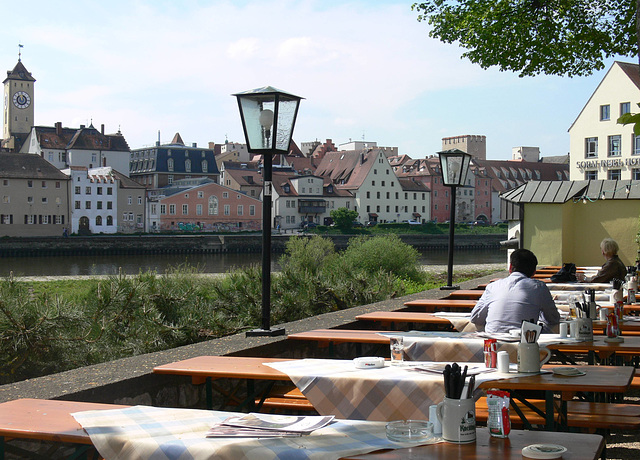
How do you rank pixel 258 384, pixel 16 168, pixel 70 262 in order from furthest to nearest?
pixel 16 168
pixel 70 262
pixel 258 384

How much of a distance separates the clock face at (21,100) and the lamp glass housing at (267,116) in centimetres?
13240

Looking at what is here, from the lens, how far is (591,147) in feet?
190

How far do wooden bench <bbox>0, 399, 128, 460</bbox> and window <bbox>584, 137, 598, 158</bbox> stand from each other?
2299 inches

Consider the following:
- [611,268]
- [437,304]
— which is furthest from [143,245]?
[437,304]

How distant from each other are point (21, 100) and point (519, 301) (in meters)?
136

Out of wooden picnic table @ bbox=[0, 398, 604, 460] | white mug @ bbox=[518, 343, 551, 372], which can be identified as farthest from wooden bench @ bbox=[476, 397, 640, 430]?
wooden picnic table @ bbox=[0, 398, 604, 460]

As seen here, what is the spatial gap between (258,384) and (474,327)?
6.38 feet

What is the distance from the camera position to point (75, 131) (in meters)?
103

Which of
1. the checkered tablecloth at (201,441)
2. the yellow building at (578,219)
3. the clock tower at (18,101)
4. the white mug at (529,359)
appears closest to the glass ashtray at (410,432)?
the checkered tablecloth at (201,441)

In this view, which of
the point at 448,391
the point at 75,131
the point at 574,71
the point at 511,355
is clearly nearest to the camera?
the point at 448,391

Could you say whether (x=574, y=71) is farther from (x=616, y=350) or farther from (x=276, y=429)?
(x=276, y=429)

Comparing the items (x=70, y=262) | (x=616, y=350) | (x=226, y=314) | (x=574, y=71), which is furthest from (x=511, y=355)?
(x=70, y=262)

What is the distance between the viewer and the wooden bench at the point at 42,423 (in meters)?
3.07

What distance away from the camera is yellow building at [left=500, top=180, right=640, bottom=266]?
17.1m
